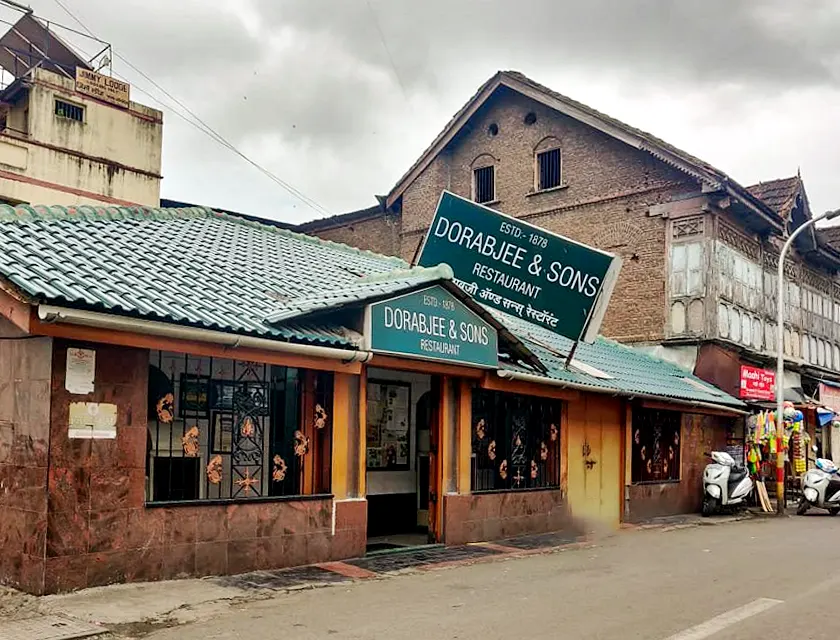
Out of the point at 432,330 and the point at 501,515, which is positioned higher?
the point at 432,330

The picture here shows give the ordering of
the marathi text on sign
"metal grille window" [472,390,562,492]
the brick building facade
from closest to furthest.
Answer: "metal grille window" [472,390,562,492], the brick building facade, the marathi text on sign

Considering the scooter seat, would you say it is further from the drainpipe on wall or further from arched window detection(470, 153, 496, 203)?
the drainpipe on wall

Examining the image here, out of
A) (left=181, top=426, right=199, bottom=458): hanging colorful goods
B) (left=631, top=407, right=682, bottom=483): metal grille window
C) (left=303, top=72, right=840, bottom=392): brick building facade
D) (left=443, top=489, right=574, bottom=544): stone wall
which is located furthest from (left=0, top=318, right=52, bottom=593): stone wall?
(left=303, top=72, right=840, bottom=392): brick building facade

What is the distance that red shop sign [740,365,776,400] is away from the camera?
2227cm

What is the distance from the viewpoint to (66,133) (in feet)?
109

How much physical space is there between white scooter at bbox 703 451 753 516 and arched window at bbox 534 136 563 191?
374 inches

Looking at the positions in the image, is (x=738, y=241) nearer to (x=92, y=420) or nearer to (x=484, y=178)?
(x=484, y=178)

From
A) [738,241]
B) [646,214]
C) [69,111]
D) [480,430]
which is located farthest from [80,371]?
[69,111]

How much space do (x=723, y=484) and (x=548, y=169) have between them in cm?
1076

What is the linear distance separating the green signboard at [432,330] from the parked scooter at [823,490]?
10.9 meters

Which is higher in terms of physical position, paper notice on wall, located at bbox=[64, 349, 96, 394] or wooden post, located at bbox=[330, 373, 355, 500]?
paper notice on wall, located at bbox=[64, 349, 96, 394]

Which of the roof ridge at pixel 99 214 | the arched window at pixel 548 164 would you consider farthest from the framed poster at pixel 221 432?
the arched window at pixel 548 164

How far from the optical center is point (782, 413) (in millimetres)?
20219

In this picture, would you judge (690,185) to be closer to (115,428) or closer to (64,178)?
(115,428)
